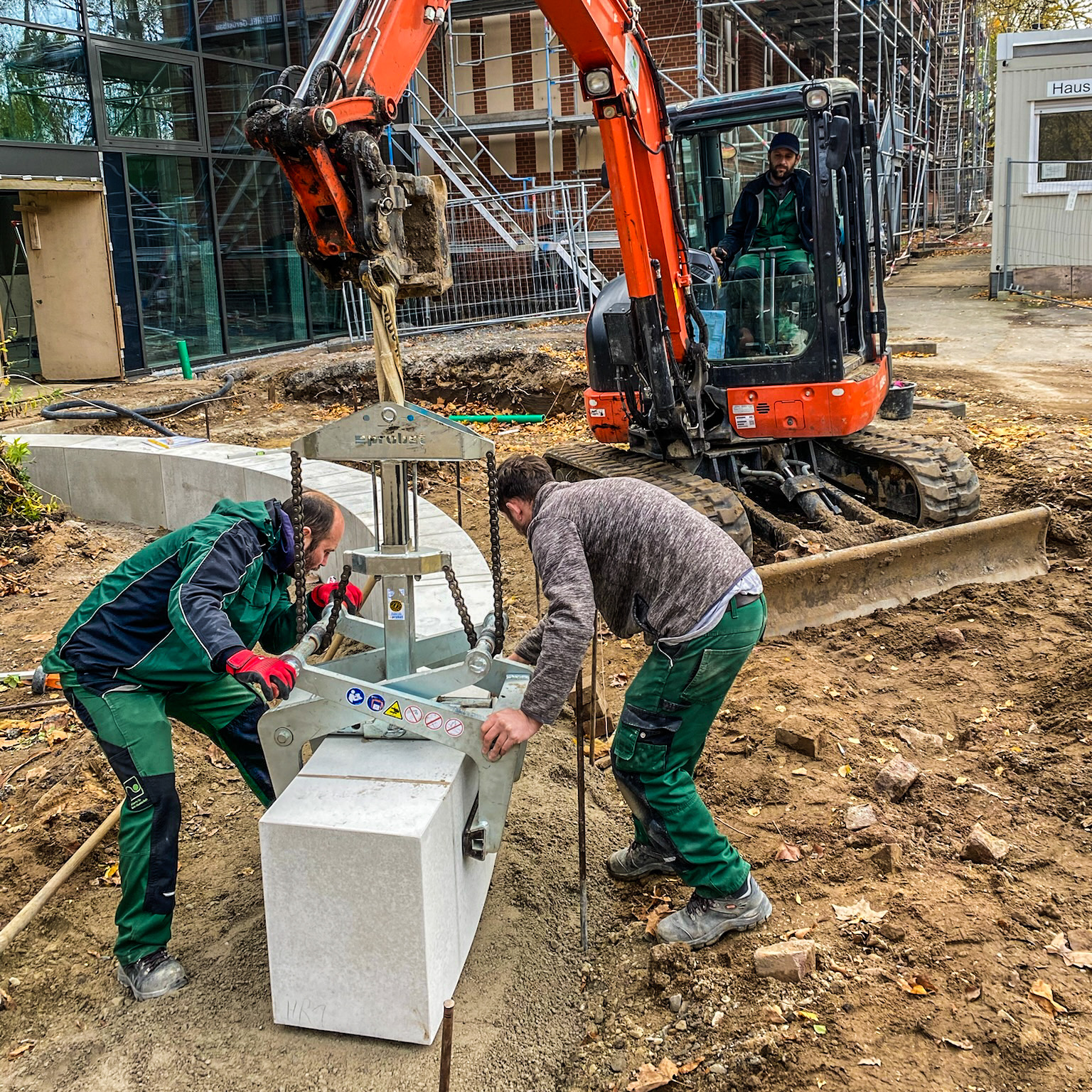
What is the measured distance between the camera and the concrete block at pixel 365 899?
3047 mm

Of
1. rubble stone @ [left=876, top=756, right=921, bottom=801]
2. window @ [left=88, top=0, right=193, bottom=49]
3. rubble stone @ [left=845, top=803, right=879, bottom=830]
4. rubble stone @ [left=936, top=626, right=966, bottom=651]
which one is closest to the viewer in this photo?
rubble stone @ [left=845, top=803, right=879, bottom=830]

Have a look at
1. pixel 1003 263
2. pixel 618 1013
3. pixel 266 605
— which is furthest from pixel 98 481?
pixel 1003 263

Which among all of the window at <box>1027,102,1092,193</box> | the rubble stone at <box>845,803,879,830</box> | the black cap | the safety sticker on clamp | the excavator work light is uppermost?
the window at <box>1027,102,1092,193</box>

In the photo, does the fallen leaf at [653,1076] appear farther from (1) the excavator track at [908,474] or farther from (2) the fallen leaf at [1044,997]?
(1) the excavator track at [908,474]

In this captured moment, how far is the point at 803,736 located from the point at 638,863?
1141 millimetres

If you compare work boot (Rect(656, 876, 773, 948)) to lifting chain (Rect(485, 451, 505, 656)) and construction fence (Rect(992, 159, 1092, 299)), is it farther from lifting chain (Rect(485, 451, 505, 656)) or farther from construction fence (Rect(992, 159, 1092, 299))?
construction fence (Rect(992, 159, 1092, 299))

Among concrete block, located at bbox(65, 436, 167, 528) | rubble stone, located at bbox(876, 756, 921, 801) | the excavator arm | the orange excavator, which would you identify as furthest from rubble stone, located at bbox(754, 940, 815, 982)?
concrete block, located at bbox(65, 436, 167, 528)

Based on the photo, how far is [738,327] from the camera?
7.02 meters

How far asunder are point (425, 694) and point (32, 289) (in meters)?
12.7

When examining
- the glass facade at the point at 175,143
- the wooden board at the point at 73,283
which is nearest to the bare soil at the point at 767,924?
the wooden board at the point at 73,283

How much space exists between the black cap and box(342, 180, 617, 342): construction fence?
10615 mm

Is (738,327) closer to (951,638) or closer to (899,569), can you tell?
(899,569)

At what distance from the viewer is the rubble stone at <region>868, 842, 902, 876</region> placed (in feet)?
12.6

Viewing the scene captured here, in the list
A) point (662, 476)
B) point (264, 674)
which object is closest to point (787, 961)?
point (264, 674)
